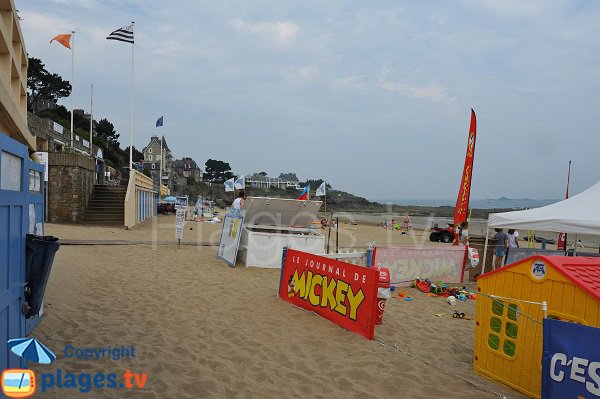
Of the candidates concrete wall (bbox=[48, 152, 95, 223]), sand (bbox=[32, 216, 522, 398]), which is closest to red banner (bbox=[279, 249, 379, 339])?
sand (bbox=[32, 216, 522, 398])

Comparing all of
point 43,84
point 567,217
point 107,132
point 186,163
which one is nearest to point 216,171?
point 186,163

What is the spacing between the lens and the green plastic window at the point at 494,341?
185 inches

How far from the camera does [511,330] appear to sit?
178 inches

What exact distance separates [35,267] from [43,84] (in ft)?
187

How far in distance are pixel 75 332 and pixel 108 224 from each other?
1569 cm

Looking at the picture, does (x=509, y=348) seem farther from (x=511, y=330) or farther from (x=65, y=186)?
(x=65, y=186)

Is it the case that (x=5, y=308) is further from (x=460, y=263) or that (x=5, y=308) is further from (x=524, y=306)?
(x=460, y=263)

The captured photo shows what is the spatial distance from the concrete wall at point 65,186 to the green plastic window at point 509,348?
18.5 m

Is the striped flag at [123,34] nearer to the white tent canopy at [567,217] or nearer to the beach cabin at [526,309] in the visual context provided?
the white tent canopy at [567,217]

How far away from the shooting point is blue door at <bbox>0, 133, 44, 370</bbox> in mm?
3068

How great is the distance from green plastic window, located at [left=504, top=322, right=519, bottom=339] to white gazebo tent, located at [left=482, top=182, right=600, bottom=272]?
4.17m

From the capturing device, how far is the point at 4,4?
594cm

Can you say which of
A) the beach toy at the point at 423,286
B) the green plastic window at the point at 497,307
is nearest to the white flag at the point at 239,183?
the beach toy at the point at 423,286

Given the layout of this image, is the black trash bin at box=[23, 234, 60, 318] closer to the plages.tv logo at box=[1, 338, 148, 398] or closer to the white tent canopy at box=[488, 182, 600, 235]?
the plages.tv logo at box=[1, 338, 148, 398]
